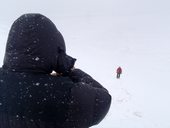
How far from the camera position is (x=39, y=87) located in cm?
211

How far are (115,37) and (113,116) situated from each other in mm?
25812

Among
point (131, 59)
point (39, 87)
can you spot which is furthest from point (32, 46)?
point (131, 59)

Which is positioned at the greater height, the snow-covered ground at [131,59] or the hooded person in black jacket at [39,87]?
the hooded person in black jacket at [39,87]

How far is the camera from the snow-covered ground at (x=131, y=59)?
8.03m

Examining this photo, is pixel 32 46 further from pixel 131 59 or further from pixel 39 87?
pixel 131 59

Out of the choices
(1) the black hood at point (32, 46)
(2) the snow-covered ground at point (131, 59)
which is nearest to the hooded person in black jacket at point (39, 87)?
(1) the black hood at point (32, 46)

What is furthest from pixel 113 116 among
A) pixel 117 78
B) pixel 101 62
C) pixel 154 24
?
pixel 154 24

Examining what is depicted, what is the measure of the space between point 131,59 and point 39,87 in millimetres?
18907

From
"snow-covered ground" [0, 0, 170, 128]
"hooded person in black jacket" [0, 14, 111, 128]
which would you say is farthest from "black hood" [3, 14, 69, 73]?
"snow-covered ground" [0, 0, 170, 128]

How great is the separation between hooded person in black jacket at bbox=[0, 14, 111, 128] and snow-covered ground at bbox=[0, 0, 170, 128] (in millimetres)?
4004

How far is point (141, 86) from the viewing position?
1208 centimetres

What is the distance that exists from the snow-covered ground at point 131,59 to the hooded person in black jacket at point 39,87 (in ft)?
13.1

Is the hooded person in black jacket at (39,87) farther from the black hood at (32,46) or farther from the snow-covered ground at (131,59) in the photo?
the snow-covered ground at (131,59)

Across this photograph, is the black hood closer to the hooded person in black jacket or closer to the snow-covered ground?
the hooded person in black jacket
